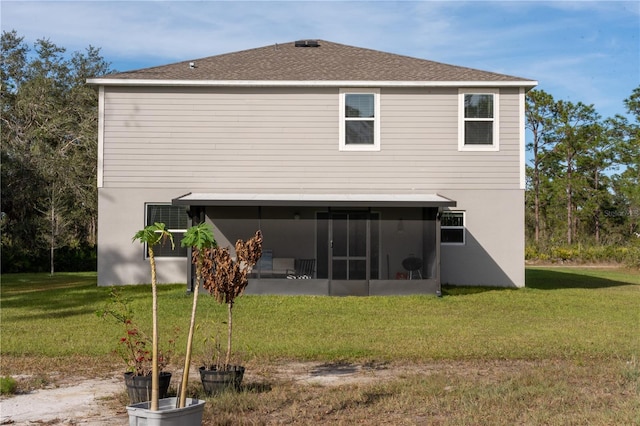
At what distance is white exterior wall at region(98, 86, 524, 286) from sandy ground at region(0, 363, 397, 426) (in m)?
10.7

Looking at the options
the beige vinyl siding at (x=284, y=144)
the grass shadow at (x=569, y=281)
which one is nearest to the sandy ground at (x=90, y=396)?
the beige vinyl siding at (x=284, y=144)

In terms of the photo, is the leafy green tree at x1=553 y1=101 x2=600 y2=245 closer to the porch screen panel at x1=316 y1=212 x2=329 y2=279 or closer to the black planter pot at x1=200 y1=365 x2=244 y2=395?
the porch screen panel at x1=316 y1=212 x2=329 y2=279

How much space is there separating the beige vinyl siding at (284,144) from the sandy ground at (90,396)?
423 inches

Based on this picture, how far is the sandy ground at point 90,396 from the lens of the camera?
7.14 meters

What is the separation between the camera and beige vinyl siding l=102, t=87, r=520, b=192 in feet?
66.7

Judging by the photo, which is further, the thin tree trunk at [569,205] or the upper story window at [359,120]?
the thin tree trunk at [569,205]

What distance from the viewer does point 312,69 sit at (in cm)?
2125

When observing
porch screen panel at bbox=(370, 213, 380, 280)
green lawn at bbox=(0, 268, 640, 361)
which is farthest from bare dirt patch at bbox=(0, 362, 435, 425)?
porch screen panel at bbox=(370, 213, 380, 280)

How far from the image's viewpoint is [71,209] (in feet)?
107

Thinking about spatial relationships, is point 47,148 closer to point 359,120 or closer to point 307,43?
point 307,43

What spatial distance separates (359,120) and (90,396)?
44.2 ft

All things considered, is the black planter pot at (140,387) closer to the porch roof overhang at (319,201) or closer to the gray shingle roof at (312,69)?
the porch roof overhang at (319,201)

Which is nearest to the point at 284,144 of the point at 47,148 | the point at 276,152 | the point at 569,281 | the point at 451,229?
the point at 276,152

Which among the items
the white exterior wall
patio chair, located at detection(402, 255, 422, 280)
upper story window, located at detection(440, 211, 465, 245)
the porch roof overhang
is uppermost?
the white exterior wall
